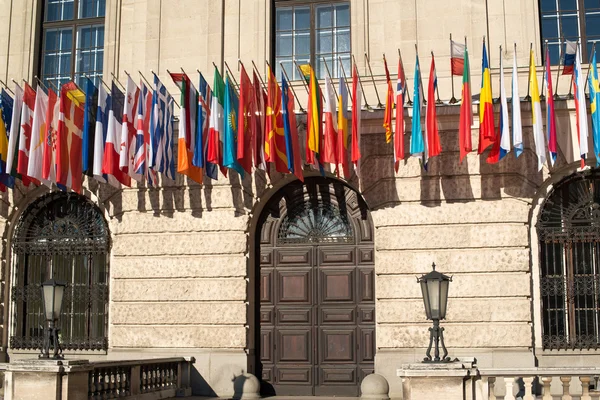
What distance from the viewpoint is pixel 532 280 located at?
1877 cm

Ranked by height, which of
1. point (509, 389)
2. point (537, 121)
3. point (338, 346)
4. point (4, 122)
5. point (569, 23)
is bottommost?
point (509, 389)

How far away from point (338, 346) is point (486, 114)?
19.3ft

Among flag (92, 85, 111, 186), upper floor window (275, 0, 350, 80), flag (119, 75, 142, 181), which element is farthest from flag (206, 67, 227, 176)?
upper floor window (275, 0, 350, 80)

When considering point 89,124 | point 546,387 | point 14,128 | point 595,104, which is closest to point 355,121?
point 595,104

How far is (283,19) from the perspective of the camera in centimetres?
2127

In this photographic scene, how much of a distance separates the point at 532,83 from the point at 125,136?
8232 millimetres

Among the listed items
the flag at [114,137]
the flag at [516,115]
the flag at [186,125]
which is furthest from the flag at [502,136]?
the flag at [114,137]

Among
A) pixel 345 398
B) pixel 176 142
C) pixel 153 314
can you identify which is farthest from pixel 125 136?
pixel 345 398

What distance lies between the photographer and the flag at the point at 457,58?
1852 centimetres

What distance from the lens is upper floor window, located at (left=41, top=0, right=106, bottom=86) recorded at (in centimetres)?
2216

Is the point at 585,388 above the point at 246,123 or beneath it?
beneath

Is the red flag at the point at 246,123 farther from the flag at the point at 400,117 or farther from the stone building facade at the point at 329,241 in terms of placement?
the flag at the point at 400,117

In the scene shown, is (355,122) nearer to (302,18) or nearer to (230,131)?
(230,131)

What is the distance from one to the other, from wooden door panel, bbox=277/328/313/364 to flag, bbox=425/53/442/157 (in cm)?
488
